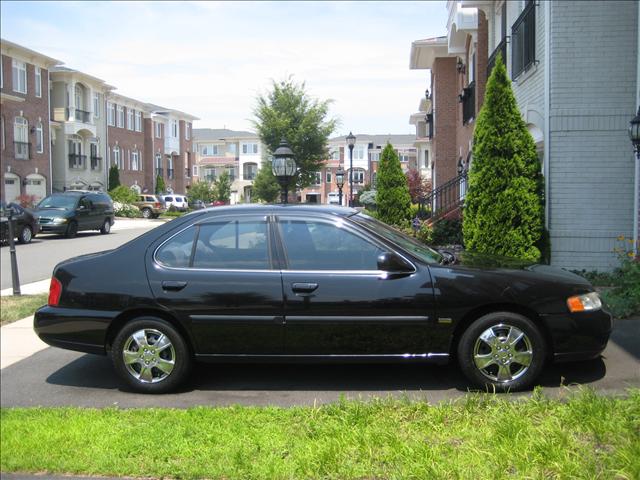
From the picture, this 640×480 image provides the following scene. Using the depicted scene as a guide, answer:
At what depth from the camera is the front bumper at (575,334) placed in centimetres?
541

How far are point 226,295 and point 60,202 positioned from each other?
22220 millimetres

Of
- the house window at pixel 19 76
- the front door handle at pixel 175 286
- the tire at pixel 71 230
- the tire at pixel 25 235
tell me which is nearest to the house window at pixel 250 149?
the house window at pixel 19 76

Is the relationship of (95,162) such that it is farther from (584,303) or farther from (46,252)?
(584,303)

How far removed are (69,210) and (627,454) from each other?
24009 mm

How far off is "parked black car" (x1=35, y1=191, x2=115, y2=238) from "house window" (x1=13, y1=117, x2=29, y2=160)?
538 inches

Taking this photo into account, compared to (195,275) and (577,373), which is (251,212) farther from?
(577,373)

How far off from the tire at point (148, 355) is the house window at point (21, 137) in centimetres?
3684

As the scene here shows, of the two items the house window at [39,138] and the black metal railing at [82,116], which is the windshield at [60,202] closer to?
the house window at [39,138]

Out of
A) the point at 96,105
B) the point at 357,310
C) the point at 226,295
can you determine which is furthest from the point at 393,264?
the point at 96,105

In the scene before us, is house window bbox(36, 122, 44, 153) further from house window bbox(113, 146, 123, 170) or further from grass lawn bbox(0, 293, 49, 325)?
grass lawn bbox(0, 293, 49, 325)

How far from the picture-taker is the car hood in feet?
18.4

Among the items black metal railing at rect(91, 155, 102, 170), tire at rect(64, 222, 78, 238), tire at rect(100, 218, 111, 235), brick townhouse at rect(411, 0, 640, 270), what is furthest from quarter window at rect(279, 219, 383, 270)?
black metal railing at rect(91, 155, 102, 170)

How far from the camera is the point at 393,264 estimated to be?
5465 millimetres

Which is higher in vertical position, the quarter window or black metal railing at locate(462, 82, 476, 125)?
black metal railing at locate(462, 82, 476, 125)
